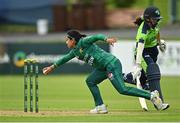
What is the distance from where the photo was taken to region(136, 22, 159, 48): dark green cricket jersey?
17594mm

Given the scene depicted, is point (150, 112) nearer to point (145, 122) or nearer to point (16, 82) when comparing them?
A: point (145, 122)

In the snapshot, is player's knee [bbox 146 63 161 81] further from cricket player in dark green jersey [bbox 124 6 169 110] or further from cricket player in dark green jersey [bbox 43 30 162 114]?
cricket player in dark green jersey [bbox 43 30 162 114]

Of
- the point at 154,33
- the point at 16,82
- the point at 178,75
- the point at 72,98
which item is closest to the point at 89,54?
the point at 154,33

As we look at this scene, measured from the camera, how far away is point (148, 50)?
18188 mm

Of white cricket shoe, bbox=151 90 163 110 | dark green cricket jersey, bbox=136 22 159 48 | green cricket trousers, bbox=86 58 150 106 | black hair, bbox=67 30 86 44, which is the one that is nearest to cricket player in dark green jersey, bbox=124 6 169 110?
dark green cricket jersey, bbox=136 22 159 48

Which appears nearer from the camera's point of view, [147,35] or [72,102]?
[147,35]

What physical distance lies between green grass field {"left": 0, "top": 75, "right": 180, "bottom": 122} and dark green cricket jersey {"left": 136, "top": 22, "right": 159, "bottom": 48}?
1457 mm

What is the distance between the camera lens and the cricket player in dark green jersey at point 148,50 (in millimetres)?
17562

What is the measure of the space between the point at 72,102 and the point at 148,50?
3.91m

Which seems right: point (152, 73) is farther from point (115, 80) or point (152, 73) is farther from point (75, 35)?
point (75, 35)

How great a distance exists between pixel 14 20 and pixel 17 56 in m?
9.60

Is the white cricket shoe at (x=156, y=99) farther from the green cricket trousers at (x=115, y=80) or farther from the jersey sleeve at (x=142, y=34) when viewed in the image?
the jersey sleeve at (x=142, y=34)

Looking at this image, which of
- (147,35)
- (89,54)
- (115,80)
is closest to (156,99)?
(115,80)

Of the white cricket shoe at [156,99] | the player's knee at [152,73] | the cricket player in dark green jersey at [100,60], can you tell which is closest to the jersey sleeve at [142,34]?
the player's knee at [152,73]
